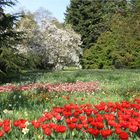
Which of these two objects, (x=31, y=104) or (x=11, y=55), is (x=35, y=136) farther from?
(x=11, y=55)

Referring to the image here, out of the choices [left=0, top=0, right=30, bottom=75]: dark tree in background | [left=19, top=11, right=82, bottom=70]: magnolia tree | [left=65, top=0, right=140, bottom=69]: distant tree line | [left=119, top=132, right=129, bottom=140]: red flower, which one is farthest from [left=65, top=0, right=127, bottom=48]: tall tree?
[left=119, top=132, right=129, bottom=140]: red flower

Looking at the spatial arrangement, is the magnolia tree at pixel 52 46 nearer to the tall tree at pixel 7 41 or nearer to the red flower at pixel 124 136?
the tall tree at pixel 7 41

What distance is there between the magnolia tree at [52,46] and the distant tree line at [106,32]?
2718 millimetres

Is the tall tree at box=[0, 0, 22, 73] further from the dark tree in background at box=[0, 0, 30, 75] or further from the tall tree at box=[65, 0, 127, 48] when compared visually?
the tall tree at box=[65, 0, 127, 48]

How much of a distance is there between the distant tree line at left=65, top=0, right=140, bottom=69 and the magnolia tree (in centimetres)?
272

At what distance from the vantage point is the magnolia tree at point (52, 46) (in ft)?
148

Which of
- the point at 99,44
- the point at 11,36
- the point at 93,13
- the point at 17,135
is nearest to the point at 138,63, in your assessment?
the point at 99,44

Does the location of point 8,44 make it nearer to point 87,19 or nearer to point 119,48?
point 119,48

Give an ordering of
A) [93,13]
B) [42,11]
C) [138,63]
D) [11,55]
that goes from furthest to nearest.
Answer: [42,11]
[93,13]
[138,63]
[11,55]

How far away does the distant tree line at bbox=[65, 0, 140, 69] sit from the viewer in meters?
46.0

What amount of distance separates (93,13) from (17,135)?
57.0 meters

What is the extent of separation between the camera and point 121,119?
15.6 ft

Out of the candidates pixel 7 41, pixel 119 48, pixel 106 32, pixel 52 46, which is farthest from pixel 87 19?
pixel 7 41

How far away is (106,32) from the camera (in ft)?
171
